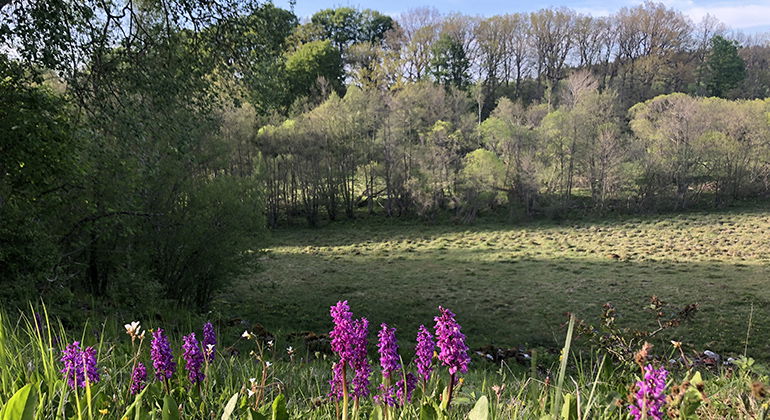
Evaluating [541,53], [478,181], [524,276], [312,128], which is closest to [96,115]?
[524,276]

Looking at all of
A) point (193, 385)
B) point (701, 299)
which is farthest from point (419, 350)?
point (701, 299)

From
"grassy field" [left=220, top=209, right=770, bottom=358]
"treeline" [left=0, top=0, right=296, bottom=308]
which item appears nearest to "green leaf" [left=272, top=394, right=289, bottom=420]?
"treeline" [left=0, top=0, right=296, bottom=308]

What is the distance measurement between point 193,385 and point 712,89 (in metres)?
74.1

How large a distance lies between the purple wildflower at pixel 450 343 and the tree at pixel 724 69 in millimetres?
73351

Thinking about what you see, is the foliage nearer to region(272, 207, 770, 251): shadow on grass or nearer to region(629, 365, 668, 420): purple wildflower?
region(629, 365, 668, 420): purple wildflower

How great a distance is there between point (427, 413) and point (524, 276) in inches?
917

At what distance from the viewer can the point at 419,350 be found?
1733mm

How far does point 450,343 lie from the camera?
5.07ft

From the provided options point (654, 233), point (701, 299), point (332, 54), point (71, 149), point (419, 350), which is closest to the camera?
point (419, 350)

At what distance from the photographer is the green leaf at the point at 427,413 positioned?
57.1 inches

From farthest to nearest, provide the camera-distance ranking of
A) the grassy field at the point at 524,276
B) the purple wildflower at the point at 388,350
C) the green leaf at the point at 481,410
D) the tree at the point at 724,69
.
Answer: the tree at the point at 724,69
the grassy field at the point at 524,276
the purple wildflower at the point at 388,350
the green leaf at the point at 481,410

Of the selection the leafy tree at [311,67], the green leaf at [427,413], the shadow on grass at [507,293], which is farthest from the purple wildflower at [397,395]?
the leafy tree at [311,67]

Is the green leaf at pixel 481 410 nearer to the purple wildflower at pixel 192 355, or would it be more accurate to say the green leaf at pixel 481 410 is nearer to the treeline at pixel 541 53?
the purple wildflower at pixel 192 355

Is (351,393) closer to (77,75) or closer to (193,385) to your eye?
(193,385)
